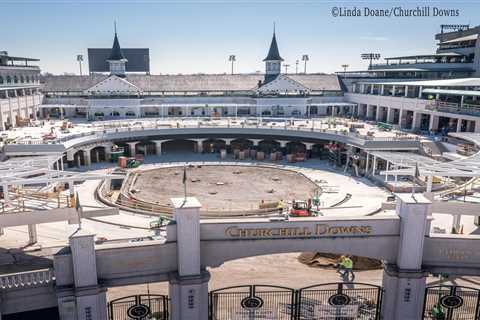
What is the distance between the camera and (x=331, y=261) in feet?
97.1

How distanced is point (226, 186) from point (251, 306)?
27756mm

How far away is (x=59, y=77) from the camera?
84.9 metres

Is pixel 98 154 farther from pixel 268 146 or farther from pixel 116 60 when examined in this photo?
pixel 116 60

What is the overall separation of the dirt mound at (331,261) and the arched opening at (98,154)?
38.9 meters

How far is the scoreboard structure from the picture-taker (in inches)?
4341

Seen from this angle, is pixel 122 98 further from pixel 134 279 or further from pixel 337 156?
pixel 134 279

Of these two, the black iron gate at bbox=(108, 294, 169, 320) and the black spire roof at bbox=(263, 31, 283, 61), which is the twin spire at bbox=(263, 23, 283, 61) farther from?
the black iron gate at bbox=(108, 294, 169, 320)

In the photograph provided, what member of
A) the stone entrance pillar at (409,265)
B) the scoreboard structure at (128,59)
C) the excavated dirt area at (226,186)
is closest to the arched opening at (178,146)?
the excavated dirt area at (226,186)

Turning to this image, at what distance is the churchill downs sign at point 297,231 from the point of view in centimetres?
1984

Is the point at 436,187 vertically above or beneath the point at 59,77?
beneath

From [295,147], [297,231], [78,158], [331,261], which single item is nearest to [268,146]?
[295,147]

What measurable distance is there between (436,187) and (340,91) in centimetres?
4941

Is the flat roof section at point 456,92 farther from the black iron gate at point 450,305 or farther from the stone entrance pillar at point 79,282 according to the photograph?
the stone entrance pillar at point 79,282

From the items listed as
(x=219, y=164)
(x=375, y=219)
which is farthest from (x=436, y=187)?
(x=219, y=164)
